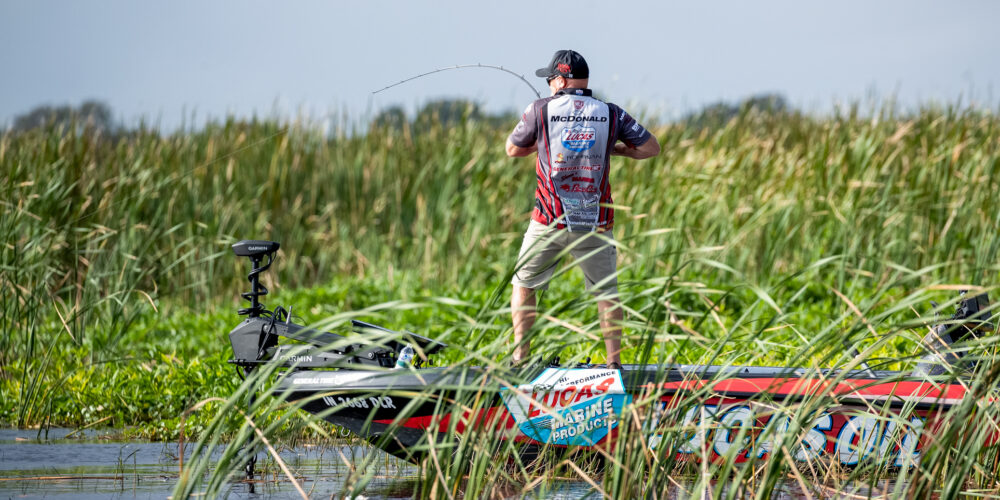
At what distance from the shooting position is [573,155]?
486cm

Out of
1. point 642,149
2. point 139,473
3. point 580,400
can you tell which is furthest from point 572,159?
point 139,473

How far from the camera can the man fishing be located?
16.0 feet

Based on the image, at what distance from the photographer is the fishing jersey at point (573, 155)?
4.86m

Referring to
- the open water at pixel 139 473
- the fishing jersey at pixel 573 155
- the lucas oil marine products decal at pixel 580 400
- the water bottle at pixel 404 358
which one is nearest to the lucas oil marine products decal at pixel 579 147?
the fishing jersey at pixel 573 155

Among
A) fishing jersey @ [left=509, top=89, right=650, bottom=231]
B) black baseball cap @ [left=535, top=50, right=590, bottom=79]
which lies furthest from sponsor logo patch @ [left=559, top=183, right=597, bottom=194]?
black baseball cap @ [left=535, top=50, right=590, bottom=79]

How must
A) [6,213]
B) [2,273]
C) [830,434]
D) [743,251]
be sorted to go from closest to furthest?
[830,434], [2,273], [6,213], [743,251]

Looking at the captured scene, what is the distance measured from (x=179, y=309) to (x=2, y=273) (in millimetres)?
2986

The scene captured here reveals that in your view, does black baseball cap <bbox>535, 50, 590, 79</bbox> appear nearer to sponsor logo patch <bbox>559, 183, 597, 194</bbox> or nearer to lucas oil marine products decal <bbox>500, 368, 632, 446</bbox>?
sponsor logo patch <bbox>559, 183, 597, 194</bbox>

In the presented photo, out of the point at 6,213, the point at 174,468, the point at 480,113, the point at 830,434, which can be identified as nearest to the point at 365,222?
the point at 480,113

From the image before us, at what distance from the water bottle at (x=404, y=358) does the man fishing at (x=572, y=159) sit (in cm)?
59

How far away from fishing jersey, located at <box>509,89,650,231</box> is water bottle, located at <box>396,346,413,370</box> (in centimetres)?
101

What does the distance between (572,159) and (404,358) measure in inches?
53.2

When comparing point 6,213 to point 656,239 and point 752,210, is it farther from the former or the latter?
point 752,210

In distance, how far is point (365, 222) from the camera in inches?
442
